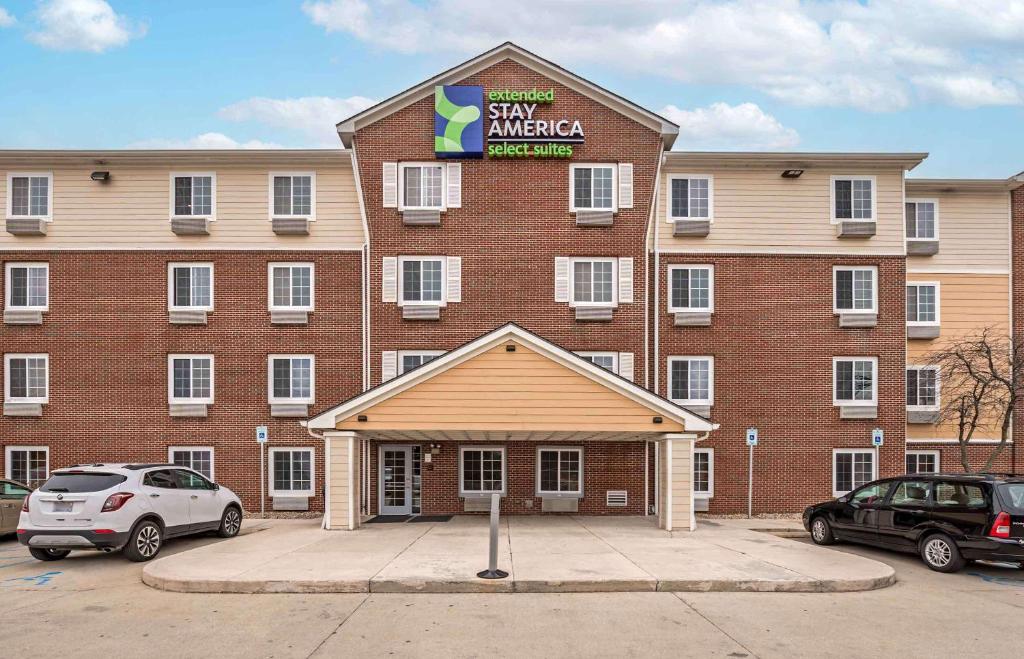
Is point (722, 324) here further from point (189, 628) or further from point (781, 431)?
point (189, 628)

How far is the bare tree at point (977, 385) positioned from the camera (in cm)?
2075

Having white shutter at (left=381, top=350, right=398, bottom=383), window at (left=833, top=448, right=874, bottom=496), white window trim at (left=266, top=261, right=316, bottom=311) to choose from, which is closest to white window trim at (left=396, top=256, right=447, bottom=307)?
white shutter at (left=381, top=350, right=398, bottom=383)

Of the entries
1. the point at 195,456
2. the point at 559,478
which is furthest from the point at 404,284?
the point at 195,456

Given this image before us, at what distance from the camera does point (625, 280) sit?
829 inches

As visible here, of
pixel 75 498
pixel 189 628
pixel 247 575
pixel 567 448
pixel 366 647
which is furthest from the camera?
pixel 567 448

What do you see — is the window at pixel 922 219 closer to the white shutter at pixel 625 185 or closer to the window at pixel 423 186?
the white shutter at pixel 625 185

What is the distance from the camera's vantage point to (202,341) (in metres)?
21.5

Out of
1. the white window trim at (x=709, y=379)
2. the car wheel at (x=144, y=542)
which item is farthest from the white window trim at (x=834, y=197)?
the car wheel at (x=144, y=542)

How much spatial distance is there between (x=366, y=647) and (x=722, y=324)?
52.9 ft

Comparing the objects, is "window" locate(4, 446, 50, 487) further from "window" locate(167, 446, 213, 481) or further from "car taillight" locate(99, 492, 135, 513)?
"car taillight" locate(99, 492, 135, 513)

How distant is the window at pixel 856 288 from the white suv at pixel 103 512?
1832 centimetres

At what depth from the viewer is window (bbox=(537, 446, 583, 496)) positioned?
820 inches

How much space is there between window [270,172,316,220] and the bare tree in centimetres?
1908

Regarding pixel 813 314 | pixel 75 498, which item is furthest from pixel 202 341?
pixel 813 314
